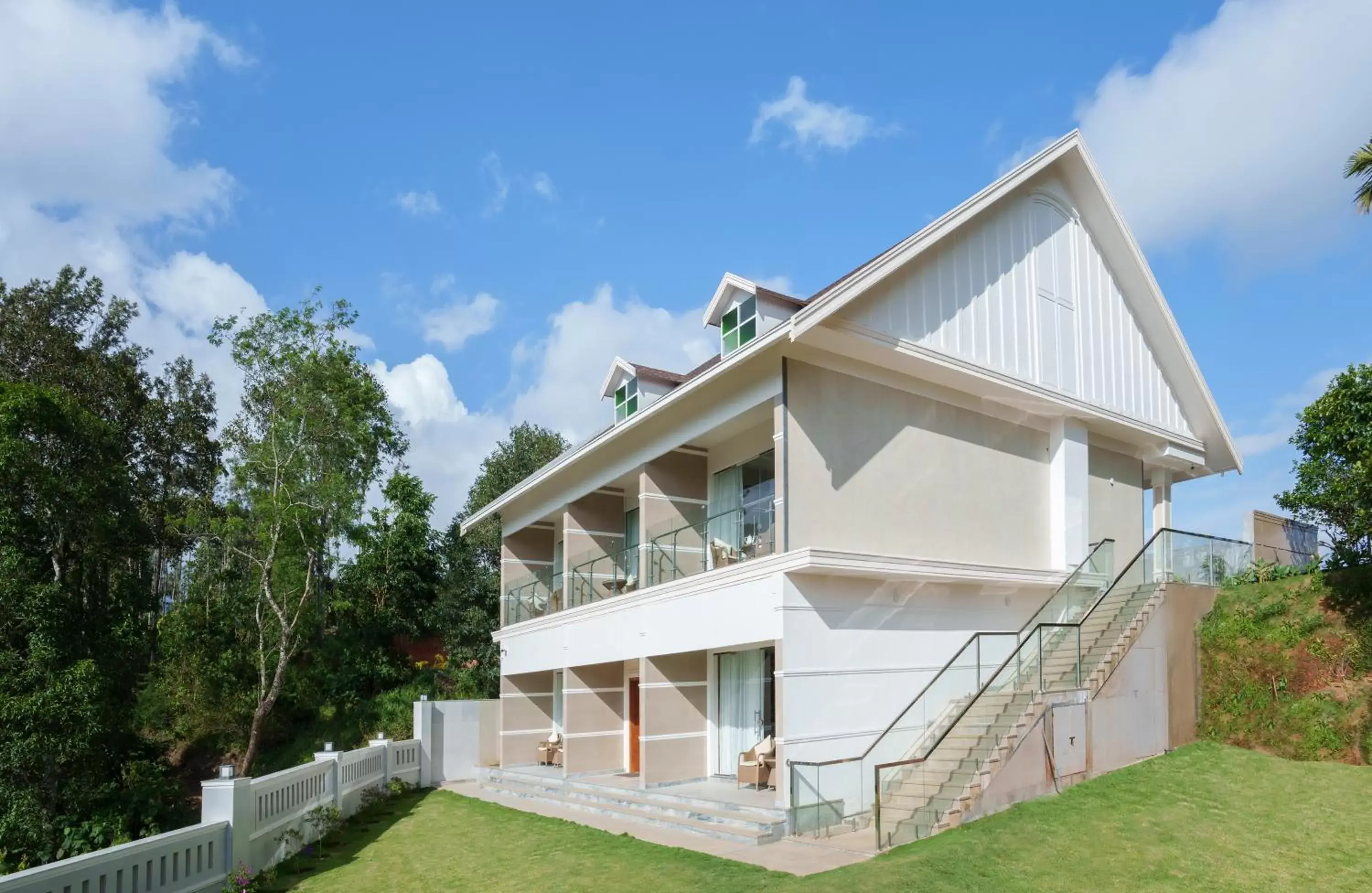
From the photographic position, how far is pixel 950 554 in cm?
1727

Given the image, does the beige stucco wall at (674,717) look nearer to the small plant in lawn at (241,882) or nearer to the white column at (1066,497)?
the white column at (1066,497)

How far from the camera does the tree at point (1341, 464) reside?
17.8 meters

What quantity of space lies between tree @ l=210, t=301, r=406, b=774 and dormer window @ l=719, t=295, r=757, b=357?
1660 centimetres

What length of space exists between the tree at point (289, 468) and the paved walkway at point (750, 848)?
605 inches

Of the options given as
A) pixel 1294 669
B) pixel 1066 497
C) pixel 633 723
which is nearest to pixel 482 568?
pixel 633 723

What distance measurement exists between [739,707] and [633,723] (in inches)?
177

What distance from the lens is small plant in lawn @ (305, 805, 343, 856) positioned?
1477 centimetres

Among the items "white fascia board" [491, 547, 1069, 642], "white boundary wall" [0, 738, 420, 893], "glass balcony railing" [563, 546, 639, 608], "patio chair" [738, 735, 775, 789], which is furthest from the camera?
"glass balcony railing" [563, 546, 639, 608]

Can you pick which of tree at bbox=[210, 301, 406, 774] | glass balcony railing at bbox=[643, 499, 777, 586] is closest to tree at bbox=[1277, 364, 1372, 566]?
glass balcony railing at bbox=[643, 499, 777, 586]

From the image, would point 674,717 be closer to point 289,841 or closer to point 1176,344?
point 289,841

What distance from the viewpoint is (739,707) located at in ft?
60.6

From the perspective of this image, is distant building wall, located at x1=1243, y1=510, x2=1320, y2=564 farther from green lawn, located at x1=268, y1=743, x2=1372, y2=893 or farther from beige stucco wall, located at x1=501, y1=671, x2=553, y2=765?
beige stucco wall, located at x1=501, y1=671, x2=553, y2=765

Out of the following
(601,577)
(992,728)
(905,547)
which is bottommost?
(992,728)

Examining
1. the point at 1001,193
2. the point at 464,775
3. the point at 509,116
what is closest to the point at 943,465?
the point at 1001,193
